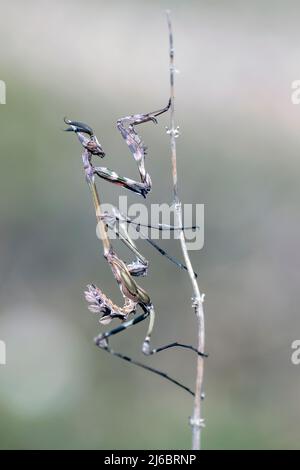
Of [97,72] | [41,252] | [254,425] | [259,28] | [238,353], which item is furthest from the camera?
[259,28]

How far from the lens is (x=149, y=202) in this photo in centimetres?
366

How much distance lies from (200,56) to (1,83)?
1612 millimetres

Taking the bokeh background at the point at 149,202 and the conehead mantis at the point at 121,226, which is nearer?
the conehead mantis at the point at 121,226

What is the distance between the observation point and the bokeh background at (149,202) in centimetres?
312

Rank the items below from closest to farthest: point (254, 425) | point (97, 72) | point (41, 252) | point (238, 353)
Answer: point (254, 425), point (238, 353), point (41, 252), point (97, 72)

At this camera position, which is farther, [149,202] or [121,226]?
[149,202]

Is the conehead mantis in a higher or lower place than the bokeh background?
lower

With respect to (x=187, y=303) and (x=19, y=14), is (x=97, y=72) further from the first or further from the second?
(x=187, y=303)

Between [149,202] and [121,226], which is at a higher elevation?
[149,202]

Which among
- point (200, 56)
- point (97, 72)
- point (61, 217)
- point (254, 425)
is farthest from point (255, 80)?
point (254, 425)

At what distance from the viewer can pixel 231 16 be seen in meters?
5.16

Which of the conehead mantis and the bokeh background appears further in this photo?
the bokeh background

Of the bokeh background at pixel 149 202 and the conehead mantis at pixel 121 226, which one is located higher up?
the bokeh background at pixel 149 202

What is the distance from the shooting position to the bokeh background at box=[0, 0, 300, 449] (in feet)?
10.2
